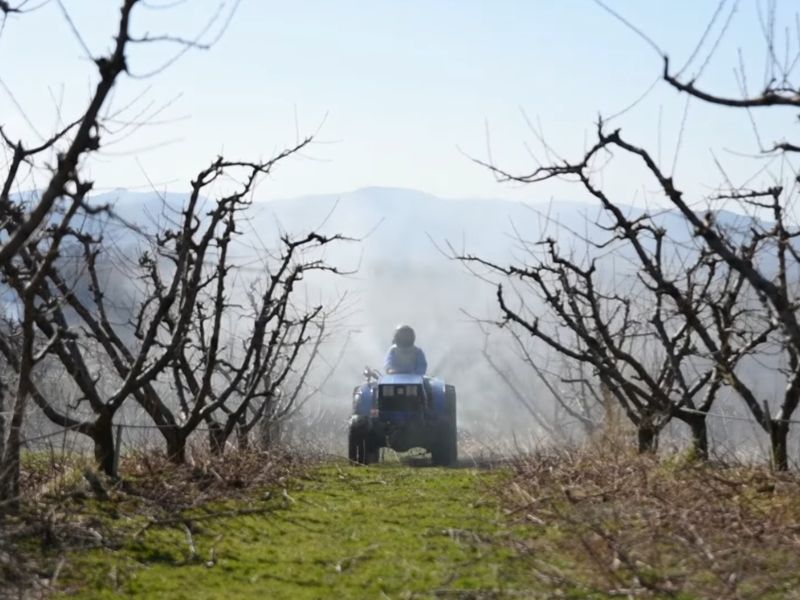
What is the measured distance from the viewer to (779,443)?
30.5ft

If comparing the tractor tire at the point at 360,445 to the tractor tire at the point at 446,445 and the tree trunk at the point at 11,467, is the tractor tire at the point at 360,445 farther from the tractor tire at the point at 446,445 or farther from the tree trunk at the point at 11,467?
the tree trunk at the point at 11,467

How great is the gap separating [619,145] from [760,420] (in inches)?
103

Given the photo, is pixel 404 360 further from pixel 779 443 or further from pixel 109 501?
pixel 109 501

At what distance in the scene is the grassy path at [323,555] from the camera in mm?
6062

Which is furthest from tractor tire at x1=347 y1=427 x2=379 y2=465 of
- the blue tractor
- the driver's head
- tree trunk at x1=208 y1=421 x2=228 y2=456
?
tree trunk at x1=208 y1=421 x2=228 y2=456

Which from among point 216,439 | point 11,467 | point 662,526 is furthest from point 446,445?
point 11,467

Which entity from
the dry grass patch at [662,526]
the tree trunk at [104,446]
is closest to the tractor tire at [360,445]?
the dry grass patch at [662,526]

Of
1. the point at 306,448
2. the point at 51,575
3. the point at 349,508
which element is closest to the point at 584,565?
the point at 51,575

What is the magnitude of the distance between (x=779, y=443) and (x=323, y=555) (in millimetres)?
3972

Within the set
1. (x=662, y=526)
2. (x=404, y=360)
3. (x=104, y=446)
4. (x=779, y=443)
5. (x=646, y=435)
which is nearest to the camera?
(x=662, y=526)

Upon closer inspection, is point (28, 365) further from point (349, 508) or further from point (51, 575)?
point (349, 508)

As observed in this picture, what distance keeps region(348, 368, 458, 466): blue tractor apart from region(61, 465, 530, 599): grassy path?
8188mm

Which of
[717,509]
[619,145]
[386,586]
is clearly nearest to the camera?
A: [386,586]

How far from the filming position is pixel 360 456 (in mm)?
17922
